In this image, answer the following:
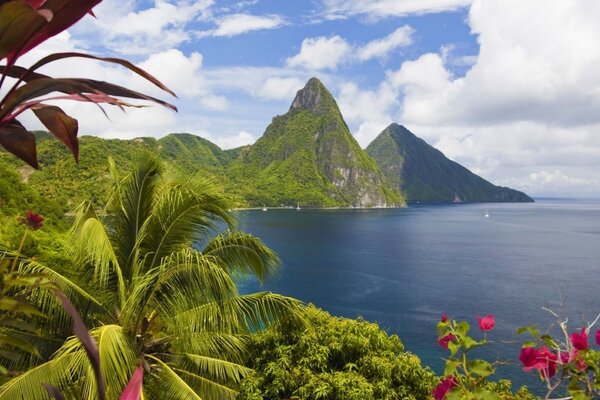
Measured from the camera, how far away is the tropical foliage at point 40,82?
787mm

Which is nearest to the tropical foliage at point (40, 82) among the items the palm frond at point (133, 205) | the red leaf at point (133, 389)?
the red leaf at point (133, 389)

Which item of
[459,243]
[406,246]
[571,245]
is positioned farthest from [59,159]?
[571,245]

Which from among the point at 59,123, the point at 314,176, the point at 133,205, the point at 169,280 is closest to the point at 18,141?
the point at 59,123

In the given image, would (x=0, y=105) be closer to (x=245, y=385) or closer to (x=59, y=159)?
(x=245, y=385)

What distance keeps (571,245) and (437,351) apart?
54.6 meters

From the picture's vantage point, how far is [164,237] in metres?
6.87

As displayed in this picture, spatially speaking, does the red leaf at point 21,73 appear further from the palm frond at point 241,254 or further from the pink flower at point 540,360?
the palm frond at point 241,254

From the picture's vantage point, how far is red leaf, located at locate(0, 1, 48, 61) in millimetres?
744

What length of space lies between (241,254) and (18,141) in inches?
249

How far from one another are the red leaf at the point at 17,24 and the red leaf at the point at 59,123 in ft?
0.84

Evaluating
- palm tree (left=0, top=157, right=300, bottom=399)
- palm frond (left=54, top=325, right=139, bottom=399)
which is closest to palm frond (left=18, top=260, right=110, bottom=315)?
palm tree (left=0, top=157, right=300, bottom=399)

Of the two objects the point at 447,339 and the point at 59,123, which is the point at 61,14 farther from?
the point at 447,339

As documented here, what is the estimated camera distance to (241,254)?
7.33 metres

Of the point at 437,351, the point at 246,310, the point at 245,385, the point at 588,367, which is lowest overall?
the point at 437,351
